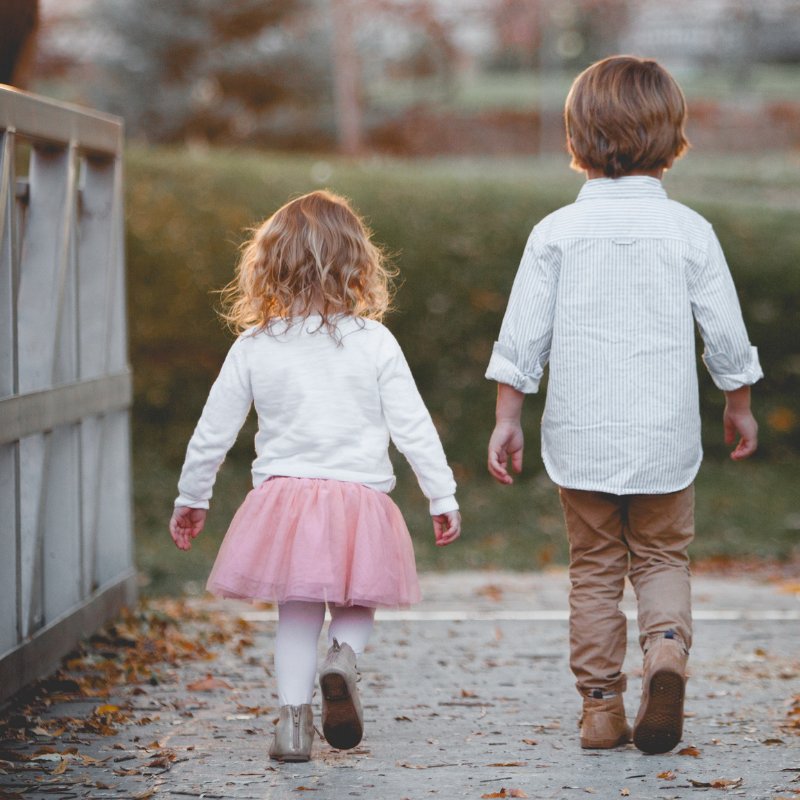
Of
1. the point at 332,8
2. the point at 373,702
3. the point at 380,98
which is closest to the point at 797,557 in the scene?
the point at 373,702

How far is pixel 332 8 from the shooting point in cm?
2192

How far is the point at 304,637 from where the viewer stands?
3637 millimetres

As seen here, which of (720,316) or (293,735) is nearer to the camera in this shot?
(293,735)

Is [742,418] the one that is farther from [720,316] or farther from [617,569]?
[617,569]

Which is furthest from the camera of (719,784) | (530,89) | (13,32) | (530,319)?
(530,89)

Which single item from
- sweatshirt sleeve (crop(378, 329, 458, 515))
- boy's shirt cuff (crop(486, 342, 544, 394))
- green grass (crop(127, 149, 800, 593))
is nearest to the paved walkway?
sweatshirt sleeve (crop(378, 329, 458, 515))

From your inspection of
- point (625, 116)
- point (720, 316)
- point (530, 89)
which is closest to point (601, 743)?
point (720, 316)

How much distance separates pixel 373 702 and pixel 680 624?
112cm

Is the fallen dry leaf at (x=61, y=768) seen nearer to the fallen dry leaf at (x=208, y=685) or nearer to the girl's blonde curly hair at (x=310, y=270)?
the fallen dry leaf at (x=208, y=685)

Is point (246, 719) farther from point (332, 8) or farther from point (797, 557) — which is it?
point (332, 8)

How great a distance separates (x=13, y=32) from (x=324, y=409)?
371 cm

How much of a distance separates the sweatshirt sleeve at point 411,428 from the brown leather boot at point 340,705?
0.50 m

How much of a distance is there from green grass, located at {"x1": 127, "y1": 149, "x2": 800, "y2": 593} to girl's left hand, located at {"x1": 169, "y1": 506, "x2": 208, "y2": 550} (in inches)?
210

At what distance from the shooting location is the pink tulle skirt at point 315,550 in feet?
11.5
